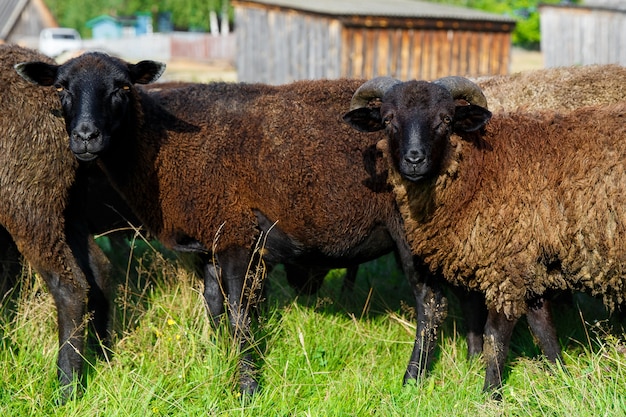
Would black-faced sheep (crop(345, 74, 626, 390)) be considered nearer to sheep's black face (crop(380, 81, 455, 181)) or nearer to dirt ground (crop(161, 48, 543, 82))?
sheep's black face (crop(380, 81, 455, 181))

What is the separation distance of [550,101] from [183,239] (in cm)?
315

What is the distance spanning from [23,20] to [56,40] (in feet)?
7.97

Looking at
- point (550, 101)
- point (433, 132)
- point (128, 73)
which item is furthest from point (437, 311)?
point (128, 73)

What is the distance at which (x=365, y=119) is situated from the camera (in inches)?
206

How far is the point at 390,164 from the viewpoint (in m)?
5.12

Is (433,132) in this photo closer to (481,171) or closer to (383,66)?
(481,171)

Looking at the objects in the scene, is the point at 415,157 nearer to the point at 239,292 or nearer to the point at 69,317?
the point at 239,292

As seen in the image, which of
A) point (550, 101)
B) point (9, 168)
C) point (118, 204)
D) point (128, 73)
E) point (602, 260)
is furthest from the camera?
point (118, 204)

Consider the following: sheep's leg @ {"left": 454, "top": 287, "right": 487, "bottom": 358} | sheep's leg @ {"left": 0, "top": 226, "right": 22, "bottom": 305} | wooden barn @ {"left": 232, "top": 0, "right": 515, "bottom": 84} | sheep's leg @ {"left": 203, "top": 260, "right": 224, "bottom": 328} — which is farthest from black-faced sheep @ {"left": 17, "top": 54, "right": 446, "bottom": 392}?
wooden barn @ {"left": 232, "top": 0, "right": 515, "bottom": 84}

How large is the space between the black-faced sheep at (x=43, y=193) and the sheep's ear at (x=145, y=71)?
1.96 ft

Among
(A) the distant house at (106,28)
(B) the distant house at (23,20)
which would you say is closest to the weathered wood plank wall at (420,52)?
(B) the distant house at (23,20)

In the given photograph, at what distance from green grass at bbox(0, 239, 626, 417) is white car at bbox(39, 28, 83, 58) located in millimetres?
41605

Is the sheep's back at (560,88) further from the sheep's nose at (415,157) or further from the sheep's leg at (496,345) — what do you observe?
the sheep's leg at (496,345)

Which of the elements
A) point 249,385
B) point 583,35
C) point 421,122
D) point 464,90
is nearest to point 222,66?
point 583,35
